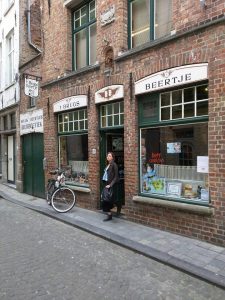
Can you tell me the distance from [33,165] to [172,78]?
726 centimetres

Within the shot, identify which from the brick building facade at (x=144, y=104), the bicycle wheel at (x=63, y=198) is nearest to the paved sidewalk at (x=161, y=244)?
the brick building facade at (x=144, y=104)

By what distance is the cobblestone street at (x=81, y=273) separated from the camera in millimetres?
4066

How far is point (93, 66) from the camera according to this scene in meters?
8.31

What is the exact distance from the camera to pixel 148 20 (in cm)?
714

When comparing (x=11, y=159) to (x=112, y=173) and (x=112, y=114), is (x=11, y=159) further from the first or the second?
(x=112, y=173)

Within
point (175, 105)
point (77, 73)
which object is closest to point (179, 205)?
point (175, 105)

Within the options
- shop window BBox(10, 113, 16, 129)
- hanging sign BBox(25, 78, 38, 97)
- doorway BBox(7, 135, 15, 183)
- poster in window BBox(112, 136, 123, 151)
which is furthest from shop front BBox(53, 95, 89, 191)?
doorway BBox(7, 135, 15, 183)

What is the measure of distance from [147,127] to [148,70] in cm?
126

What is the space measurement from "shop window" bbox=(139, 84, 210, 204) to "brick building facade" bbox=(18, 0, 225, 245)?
22 millimetres

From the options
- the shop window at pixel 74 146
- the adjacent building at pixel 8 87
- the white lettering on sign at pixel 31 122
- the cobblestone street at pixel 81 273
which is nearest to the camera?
the cobblestone street at pixel 81 273

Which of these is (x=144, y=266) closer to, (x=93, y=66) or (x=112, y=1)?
(x=93, y=66)

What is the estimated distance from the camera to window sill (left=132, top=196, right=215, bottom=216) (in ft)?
18.7

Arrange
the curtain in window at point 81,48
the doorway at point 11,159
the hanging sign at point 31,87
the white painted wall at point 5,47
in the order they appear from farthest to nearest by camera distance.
Result: the doorway at point 11,159, the white painted wall at point 5,47, the hanging sign at point 31,87, the curtain in window at point 81,48

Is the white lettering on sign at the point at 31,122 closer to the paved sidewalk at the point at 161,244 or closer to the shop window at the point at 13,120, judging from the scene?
the shop window at the point at 13,120
